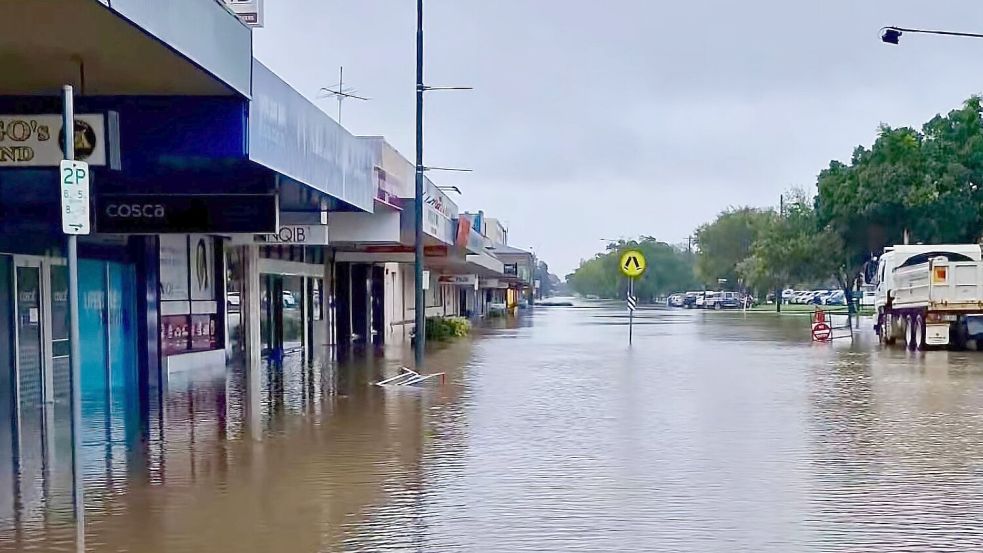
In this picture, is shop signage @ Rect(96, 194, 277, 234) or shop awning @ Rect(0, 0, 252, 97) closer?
shop awning @ Rect(0, 0, 252, 97)

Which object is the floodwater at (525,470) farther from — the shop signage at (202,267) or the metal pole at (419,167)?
the shop signage at (202,267)

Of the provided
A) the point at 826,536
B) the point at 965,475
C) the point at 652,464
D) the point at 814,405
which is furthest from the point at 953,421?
the point at 826,536

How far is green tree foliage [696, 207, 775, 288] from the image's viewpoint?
112 m

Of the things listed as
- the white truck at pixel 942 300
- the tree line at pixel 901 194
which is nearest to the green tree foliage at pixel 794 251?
the tree line at pixel 901 194

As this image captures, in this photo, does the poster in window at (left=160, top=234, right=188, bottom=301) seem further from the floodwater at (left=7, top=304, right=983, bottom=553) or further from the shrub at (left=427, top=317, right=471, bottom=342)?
the shrub at (left=427, top=317, right=471, bottom=342)

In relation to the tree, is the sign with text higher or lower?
lower

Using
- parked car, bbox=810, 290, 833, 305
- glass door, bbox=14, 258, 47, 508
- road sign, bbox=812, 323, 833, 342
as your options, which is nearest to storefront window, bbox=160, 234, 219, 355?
glass door, bbox=14, 258, 47, 508

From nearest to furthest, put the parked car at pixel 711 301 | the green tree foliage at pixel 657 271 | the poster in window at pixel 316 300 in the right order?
the poster in window at pixel 316 300 < the parked car at pixel 711 301 < the green tree foliage at pixel 657 271

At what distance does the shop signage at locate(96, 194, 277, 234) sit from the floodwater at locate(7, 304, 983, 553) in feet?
8.04

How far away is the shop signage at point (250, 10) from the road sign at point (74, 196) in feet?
26.5

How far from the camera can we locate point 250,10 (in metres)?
16.1

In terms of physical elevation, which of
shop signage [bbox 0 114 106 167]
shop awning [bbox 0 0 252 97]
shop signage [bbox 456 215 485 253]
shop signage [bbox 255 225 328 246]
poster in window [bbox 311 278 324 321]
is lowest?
poster in window [bbox 311 278 324 321]

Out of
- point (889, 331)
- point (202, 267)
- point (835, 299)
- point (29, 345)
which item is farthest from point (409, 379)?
point (835, 299)

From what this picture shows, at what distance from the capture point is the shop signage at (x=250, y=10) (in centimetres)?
1605
